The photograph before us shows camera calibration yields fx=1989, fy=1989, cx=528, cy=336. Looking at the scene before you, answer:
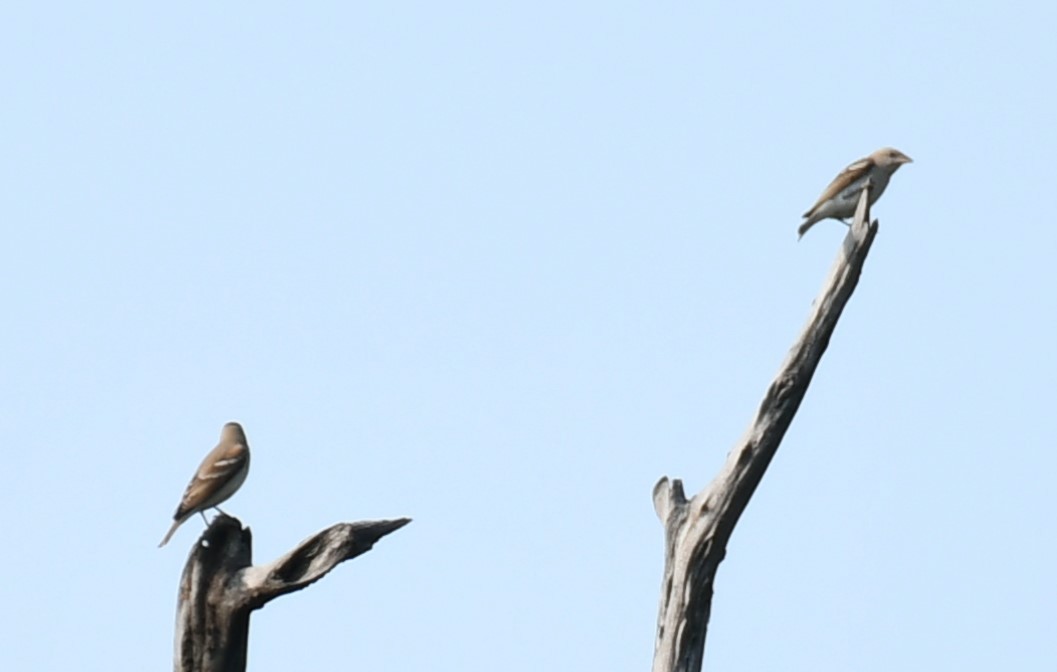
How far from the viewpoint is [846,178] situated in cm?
1438

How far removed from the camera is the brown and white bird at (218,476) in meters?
14.3

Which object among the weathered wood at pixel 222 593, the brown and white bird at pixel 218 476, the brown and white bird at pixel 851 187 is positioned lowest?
the weathered wood at pixel 222 593

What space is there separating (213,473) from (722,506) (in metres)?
4.47

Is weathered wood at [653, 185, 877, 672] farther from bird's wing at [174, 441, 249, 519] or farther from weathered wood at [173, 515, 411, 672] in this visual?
bird's wing at [174, 441, 249, 519]

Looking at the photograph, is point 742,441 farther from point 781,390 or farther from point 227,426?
point 227,426

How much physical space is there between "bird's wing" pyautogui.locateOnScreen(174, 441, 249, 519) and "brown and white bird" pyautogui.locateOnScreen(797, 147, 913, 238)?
4658mm

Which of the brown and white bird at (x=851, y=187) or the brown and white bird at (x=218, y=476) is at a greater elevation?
the brown and white bird at (x=851, y=187)

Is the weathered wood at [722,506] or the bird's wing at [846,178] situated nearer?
the weathered wood at [722,506]

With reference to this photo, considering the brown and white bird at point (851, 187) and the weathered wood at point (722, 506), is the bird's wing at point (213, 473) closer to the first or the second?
the weathered wood at point (722, 506)

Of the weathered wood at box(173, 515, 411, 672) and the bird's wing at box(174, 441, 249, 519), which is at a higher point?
the bird's wing at box(174, 441, 249, 519)

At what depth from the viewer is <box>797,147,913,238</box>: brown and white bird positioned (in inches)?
562

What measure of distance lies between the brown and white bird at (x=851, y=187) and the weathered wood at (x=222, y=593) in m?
4.63

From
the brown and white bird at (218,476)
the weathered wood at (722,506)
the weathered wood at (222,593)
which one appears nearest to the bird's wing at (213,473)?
the brown and white bird at (218,476)

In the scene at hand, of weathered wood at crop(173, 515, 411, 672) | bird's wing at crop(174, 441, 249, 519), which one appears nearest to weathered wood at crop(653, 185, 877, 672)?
weathered wood at crop(173, 515, 411, 672)
